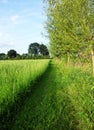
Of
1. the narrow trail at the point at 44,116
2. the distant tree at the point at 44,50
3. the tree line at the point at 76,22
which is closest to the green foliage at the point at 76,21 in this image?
A: the tree line at the point at 76,22

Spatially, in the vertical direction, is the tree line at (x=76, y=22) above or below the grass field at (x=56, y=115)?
above

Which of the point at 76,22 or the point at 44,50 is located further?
the point at 44,50

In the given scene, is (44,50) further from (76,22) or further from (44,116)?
(44,116)

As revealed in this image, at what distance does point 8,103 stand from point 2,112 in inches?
32.2

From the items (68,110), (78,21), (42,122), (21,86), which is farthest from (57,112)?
(78,21)

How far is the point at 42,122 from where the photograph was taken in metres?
6.88

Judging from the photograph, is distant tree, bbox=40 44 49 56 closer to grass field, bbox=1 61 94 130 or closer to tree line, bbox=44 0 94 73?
tree line, bbox=44 0 94 73

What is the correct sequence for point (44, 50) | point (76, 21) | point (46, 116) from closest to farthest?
point (46, 116) < point (76, 21) < point (44, 50)

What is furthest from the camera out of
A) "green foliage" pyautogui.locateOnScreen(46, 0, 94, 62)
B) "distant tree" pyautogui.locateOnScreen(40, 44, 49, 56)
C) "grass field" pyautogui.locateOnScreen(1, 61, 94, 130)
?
"distant tree" pyautogui.locateOnScreen(40, 44, 49, 56)

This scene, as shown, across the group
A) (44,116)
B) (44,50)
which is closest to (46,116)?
(44,116)

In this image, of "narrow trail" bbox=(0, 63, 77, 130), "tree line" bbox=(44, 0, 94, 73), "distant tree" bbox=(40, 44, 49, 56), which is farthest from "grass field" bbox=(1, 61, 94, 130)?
"distant tree" bbox=(40, 44, 49, 56)

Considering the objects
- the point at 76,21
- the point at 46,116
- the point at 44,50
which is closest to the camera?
the point at 46,116

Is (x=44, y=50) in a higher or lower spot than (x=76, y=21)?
higher

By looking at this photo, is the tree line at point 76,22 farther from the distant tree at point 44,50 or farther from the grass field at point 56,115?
the distant tree at point 44,50
